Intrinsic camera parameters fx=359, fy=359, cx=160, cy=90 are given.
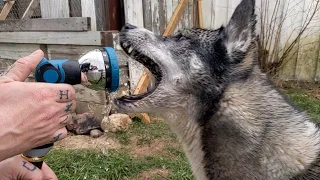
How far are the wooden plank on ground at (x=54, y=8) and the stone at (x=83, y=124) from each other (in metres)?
1.56

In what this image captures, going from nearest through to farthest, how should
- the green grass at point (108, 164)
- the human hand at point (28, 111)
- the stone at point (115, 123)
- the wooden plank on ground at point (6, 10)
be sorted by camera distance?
the human hand at point (28, 111) < the green grass at point (108, 164) < the stone at point (115, 123) < the wooden plank on ground at point (6, 10)

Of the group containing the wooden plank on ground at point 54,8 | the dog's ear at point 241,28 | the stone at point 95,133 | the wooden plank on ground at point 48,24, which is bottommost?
the stone at point 95,133

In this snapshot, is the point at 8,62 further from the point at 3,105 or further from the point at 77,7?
the point at 3,105

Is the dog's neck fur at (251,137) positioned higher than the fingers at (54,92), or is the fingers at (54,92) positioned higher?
the fingers at (54,92)

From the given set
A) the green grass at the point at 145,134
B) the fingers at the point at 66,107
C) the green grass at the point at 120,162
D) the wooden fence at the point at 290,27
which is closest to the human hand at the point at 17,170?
the fingers at the point at 66,107

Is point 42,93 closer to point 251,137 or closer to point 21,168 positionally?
point 21,168

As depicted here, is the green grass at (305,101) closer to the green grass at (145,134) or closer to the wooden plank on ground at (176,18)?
the green grass at (145,134)

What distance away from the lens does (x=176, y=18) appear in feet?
18.4

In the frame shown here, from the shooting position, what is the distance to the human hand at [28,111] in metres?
1.34

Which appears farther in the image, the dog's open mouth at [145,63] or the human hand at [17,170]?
the dog's open mouth at [145,63]

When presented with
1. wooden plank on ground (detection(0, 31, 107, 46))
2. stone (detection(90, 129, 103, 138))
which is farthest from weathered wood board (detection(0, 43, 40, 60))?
stone (detection(90, 129, 103, 138))

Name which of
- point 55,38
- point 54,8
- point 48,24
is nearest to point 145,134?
point 55,38

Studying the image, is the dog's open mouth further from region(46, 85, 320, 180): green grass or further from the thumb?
region(46, 85, 320, 180): green grass

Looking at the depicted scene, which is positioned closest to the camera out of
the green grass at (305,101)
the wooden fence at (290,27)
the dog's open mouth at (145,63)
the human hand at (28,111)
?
the human hand at (28,111)
